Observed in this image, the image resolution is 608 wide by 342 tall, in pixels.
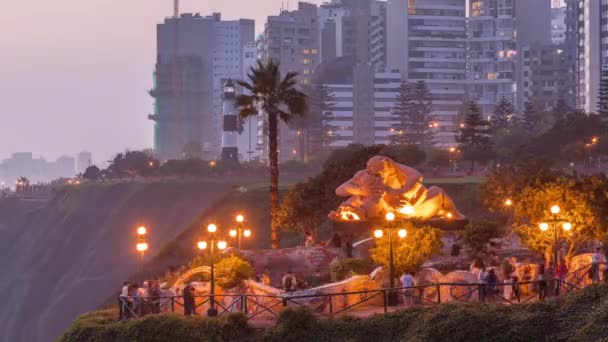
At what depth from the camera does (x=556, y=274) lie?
34219mm

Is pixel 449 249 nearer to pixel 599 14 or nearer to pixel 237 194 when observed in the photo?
pixel 237 194

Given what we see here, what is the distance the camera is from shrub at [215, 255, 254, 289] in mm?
37969

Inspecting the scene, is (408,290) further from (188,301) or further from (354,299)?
(188,301)

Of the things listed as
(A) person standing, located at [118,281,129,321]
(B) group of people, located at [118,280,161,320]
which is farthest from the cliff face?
(B) group of people, located at [118,280,161,320]

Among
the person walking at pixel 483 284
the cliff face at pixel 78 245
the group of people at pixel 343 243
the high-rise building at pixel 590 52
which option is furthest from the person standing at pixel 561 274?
the high-rise building at pixel 590 52

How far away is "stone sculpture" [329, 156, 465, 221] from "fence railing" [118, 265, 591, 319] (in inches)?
462

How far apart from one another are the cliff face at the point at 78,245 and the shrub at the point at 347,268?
7011cm

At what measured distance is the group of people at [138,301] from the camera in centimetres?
3428

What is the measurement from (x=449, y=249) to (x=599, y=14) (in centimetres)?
14379

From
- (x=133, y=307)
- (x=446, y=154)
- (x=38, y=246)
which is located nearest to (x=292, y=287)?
(x=133, y=307)

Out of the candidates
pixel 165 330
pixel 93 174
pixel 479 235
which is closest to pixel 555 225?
pixel 479 235

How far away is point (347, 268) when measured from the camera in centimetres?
4172

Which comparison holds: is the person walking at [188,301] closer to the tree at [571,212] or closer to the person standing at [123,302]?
the person standing at [123,302]

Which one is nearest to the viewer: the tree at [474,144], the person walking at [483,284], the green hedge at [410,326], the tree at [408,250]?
the green hedge at [410,326]
